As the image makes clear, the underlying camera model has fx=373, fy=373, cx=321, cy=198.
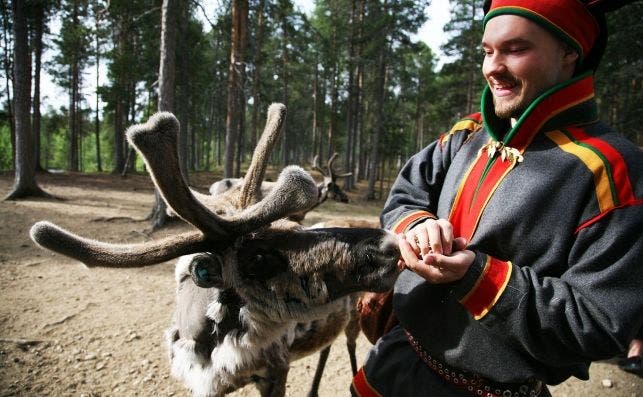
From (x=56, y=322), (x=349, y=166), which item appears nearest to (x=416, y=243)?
(x=56, y=322)

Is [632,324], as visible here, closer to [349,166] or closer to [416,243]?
[416,243]

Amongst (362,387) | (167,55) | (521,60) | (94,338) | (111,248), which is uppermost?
(167,55)

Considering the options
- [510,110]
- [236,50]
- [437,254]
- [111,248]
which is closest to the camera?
[437,254]

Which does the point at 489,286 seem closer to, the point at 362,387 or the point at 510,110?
the point at 510,110

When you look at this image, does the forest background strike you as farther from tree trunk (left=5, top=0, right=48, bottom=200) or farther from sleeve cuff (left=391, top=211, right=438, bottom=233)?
sleeve cuff (left=391, top=211, right=438, bottom=233)

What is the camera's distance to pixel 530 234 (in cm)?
153

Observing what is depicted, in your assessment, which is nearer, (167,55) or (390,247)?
(390,247)

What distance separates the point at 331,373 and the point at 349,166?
20.7 meters

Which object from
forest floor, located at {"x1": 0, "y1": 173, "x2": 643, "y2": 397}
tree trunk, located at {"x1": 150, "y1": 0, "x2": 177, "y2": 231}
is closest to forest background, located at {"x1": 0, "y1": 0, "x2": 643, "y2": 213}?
tree trunk, located at {"x1": 150, "y1": 0, "x2": 177, "y2": 231}

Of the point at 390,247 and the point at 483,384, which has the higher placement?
the point at 390,247

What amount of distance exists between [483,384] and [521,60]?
4.71ft

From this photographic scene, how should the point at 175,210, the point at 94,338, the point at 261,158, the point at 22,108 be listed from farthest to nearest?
the point at 22,108, the point at 94,338, the point at 261,158, the point at 175,210

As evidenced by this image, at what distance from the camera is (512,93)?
64.2 inches

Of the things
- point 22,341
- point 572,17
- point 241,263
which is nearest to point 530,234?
point 572,17
